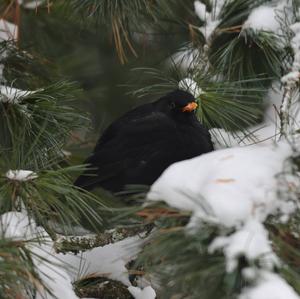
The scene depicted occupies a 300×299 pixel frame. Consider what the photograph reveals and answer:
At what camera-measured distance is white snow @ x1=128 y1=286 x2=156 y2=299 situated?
2.07m

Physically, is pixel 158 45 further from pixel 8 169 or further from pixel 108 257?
pixel 8 169

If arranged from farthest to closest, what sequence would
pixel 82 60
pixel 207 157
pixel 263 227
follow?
pixel 82 60 < pixel 207 157 < pixel 263 227

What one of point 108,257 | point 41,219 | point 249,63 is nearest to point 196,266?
point 41,219

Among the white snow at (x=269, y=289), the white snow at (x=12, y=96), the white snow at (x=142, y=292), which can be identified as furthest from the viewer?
the white snow at (x=12, y=96)

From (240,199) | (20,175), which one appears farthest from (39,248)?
(240,199)

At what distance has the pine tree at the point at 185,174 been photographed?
4.27 ft

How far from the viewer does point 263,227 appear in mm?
1311

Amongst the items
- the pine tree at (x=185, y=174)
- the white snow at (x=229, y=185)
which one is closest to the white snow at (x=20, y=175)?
the pine tree at (x=185, y=174)

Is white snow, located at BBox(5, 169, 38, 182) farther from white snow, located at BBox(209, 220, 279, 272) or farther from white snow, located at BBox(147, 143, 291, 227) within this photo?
white snow, located at BBox(209, 220, 279, 272)

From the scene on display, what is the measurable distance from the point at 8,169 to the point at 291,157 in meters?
0.62

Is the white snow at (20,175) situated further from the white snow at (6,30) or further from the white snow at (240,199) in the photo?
the white snow at (6,30)

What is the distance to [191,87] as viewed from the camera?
2.49 metres

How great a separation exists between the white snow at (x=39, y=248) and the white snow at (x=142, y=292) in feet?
1.07

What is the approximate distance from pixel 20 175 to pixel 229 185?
0.54 metres
